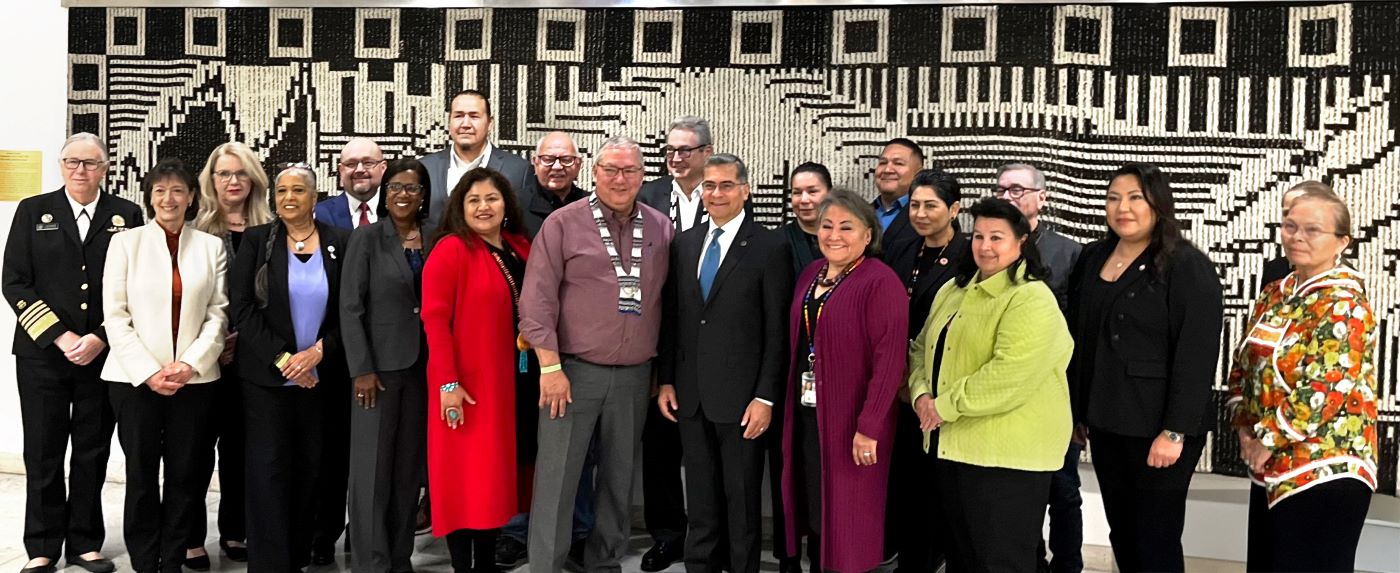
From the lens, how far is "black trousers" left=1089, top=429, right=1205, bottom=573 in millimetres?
3775

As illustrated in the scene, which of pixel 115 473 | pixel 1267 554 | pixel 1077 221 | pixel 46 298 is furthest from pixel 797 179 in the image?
pixel 115 473

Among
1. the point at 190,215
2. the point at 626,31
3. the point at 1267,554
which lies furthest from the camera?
the point at 626,31

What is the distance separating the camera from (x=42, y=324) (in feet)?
15.1

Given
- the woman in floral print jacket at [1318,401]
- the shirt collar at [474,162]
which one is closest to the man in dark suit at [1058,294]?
the woman in floral print jacket at [1318,401]

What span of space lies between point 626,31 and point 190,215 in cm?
216

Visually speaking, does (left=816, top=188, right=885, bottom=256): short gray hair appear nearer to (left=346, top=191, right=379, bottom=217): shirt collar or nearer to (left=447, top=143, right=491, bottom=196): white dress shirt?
(left=447, top=143, right=491, bottom=196): white dress shirt

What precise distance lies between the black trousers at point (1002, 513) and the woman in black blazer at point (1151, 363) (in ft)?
0.96

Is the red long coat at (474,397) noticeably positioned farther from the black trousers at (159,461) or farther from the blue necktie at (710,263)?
the black trousers at (159,461)

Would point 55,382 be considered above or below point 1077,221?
below

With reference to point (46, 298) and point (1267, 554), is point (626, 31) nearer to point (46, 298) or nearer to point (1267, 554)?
point (46, 298)

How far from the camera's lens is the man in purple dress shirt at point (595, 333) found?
14.1 feet

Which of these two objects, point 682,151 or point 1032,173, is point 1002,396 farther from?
point 682,151

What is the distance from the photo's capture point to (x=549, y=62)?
19.1 feet

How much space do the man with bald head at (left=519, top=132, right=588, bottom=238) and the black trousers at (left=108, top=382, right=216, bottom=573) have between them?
4.72ft
